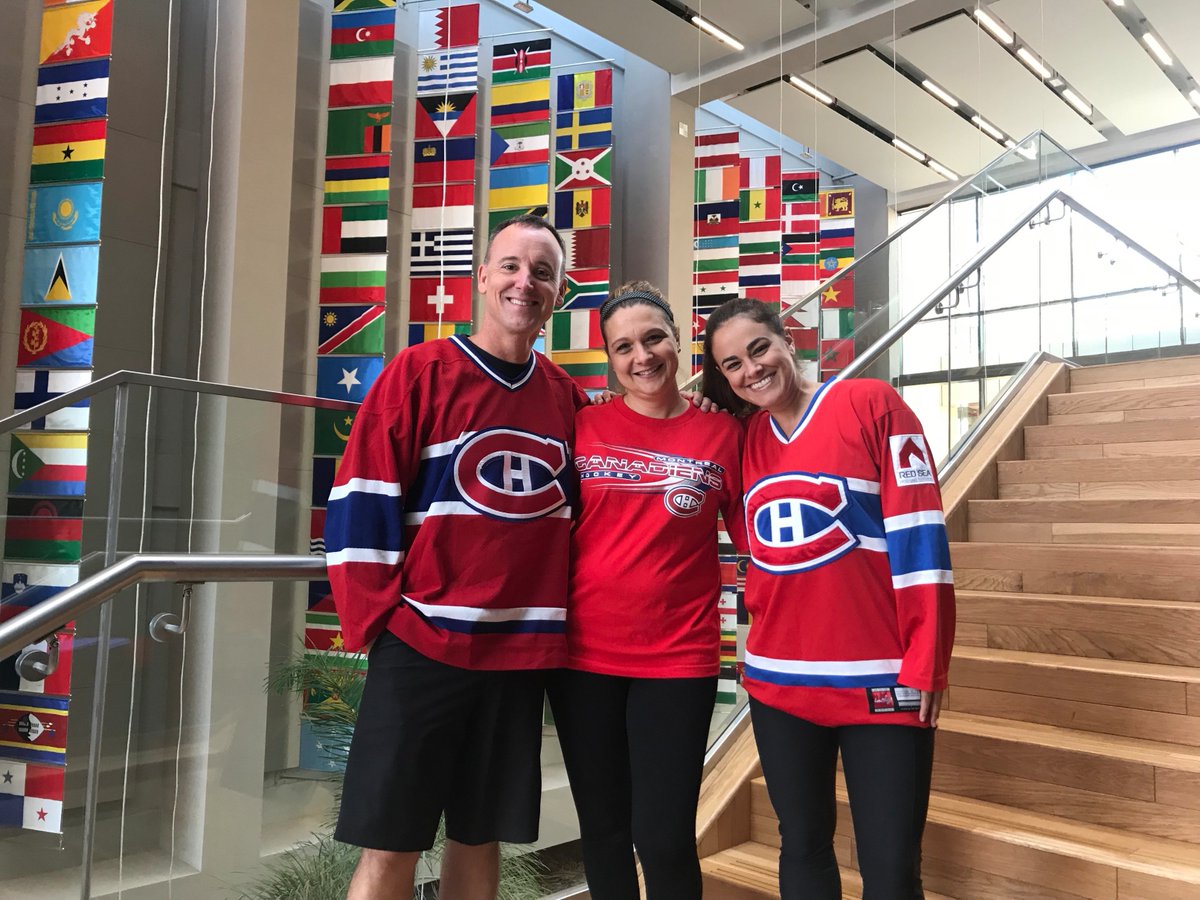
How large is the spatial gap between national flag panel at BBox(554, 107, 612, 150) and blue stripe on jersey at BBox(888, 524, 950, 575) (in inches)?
226

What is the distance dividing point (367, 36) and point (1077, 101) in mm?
7543

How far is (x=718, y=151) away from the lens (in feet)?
25.9

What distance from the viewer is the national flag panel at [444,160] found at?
5.84m

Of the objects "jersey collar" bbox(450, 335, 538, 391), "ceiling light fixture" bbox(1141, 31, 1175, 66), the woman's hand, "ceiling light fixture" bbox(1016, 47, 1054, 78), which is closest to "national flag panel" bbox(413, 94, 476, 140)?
"jersey collar" bbox(450, 335, 538, 391)

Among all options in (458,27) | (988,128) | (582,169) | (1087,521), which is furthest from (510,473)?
(988,128)

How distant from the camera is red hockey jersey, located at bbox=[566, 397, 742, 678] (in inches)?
71.7

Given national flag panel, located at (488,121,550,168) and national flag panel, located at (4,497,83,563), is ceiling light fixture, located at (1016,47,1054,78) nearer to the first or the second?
national flag panel, located at (488,121,550,168)

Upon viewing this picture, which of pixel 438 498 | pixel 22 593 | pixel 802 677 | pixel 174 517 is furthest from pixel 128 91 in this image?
pixel 802 677

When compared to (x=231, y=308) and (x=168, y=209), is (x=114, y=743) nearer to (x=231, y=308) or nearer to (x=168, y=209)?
(x=231, y=308)

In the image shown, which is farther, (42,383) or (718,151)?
(718,151)

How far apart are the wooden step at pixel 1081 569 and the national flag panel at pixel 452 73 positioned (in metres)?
4.10

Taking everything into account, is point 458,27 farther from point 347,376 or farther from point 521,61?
point 347,376

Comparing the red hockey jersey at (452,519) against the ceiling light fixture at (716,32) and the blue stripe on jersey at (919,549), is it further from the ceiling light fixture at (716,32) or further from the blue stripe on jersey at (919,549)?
the ceiling light fixture at (716,32)

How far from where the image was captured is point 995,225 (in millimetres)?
5340
